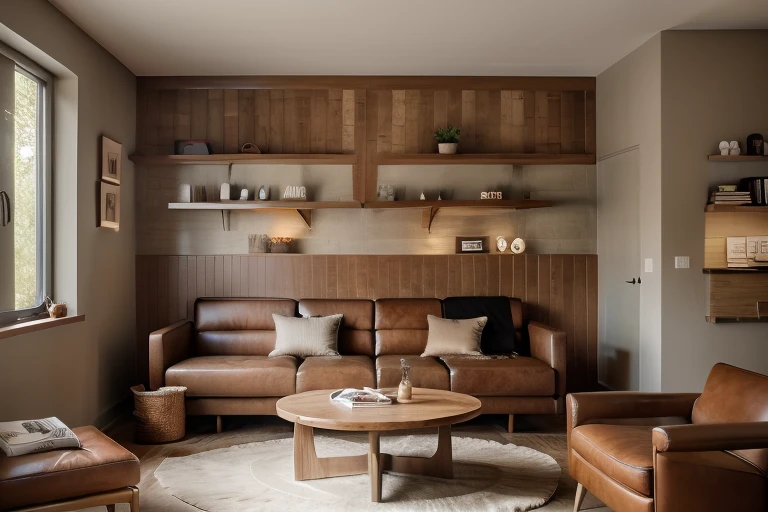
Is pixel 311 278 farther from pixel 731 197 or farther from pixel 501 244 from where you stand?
pixel 731 197

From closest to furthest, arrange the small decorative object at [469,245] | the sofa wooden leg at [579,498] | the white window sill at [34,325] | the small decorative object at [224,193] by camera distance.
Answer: the sofa wooden leg at [579,498] < the white window sill at [34,325] < the small decorative object at [224,193] < the small decorative object at [469,245]

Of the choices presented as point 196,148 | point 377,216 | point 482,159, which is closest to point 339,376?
point 377,216

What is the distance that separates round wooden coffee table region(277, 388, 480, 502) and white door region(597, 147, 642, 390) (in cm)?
200

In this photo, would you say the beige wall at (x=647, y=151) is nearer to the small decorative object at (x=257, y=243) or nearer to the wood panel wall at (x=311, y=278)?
the wood panel wall at (x=311, y=278)

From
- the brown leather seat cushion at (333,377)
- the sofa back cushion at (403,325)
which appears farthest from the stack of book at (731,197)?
the brown leather seat cushion at (333,377)

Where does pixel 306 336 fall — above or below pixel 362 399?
above

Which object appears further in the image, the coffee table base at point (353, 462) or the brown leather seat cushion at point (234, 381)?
the brown leather seat cushion at point (234, 381)

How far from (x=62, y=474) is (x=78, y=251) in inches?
84.9

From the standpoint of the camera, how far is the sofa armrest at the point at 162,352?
4695 mm

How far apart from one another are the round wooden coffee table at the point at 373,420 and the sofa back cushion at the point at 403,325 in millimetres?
1441

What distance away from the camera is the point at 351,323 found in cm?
550

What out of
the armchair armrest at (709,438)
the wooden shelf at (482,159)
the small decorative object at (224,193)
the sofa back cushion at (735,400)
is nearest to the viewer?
the armchair armrest at (709,438)

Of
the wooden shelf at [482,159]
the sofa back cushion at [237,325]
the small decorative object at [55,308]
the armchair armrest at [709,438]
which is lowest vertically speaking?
the armchair armrest at [709,438]

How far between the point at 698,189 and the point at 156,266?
437 centimetres
